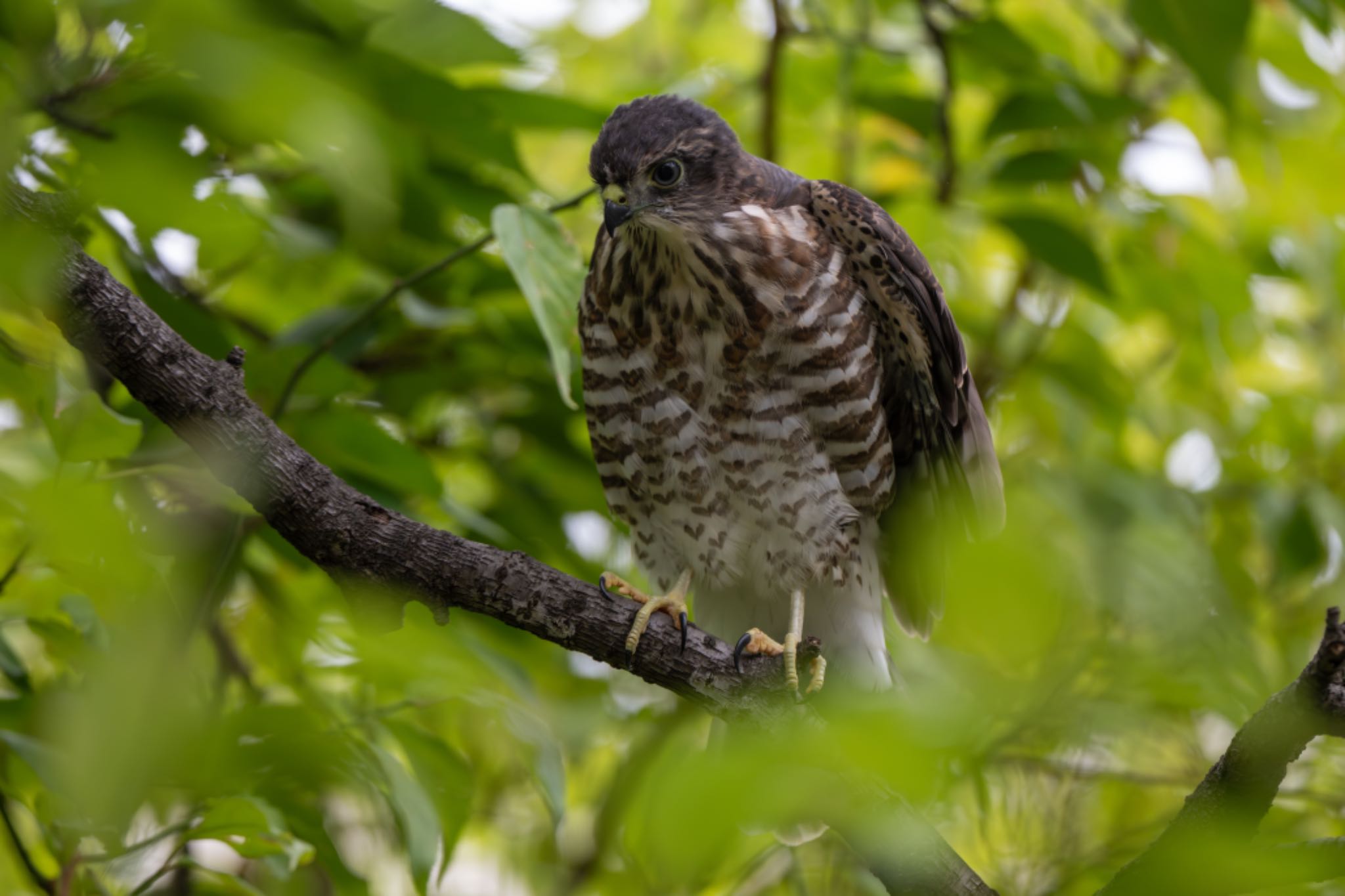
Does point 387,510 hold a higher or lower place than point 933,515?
higher

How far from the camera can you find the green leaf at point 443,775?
232cm

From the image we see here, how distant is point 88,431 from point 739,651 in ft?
4.32

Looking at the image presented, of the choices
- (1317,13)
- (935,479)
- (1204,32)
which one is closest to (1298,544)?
(935,479)

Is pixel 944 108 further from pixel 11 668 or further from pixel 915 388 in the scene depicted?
pixel 11 668

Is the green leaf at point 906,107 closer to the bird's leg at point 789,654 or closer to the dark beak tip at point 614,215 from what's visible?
the dark beak tip at point 614,215

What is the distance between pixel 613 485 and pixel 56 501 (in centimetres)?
251

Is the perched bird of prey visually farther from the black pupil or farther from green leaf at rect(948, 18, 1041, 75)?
green leaf at rect(948, 18, 1041, 75)

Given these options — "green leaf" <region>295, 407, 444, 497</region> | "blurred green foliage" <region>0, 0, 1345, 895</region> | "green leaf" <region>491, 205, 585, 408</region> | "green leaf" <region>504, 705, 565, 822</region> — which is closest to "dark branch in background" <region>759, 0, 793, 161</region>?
"blurred green foliage" <region>0, 0, 1345, 895</region>

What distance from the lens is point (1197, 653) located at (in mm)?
1076

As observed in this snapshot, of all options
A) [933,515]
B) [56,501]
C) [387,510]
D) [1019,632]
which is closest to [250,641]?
[387,510]

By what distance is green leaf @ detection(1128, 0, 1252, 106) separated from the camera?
Answer: 229 cm

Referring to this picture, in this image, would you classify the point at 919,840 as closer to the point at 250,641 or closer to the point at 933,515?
the point at 933,515

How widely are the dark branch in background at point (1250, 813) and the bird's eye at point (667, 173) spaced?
199 centimetres

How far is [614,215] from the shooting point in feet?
9.92
